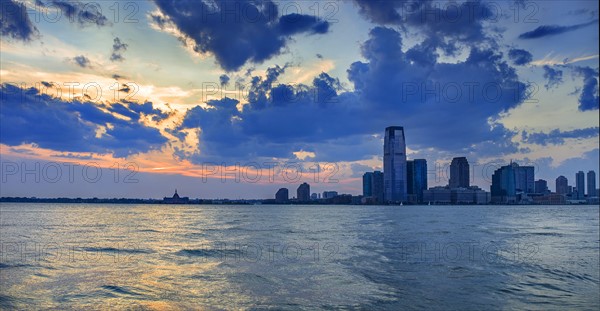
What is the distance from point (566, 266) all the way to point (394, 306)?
73.6 ft

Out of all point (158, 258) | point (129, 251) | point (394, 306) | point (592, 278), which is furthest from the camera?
point (129, 251)

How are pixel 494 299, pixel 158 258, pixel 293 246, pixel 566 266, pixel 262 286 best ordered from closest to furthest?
pixel 494 299, pixel 262 286, pixel 566 266, pixel 158 258, pixel 293 246

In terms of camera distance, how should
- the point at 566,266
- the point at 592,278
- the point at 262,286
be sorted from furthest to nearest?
the point at 566,266, the point at 592,278, the point at 262,286

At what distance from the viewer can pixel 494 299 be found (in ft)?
81.8

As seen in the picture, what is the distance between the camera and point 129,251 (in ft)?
158

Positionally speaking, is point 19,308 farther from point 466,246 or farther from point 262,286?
point 466,246

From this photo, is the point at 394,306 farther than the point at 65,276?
No

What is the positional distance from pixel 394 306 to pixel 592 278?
18039 mm

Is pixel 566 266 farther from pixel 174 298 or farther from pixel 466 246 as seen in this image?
pixel 174 298

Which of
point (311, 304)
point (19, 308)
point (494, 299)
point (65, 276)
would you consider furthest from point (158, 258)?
point (494, 299)

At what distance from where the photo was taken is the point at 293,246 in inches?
2042

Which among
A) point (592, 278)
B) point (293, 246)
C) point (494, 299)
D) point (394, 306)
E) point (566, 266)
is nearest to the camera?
point (394, 306)

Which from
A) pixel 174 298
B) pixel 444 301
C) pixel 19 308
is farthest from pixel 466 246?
pixel 19 308

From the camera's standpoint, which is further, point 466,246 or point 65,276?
point 466,246
